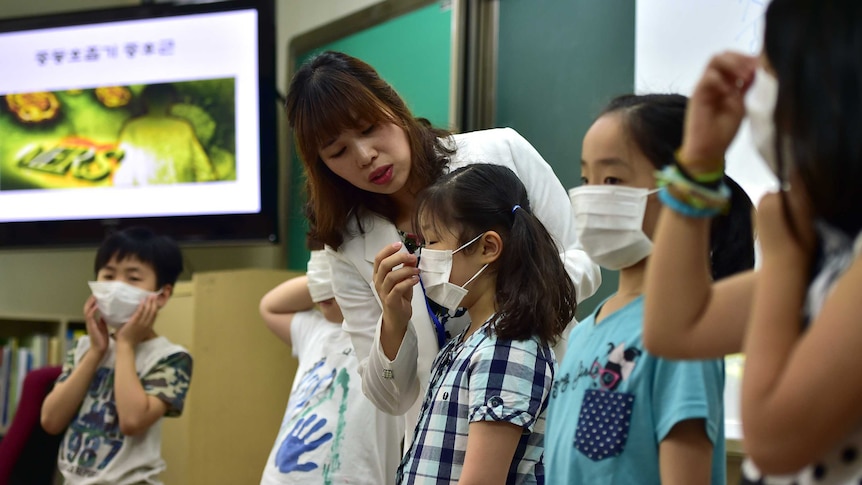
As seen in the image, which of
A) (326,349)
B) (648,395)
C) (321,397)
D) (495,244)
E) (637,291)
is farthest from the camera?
(326,349)

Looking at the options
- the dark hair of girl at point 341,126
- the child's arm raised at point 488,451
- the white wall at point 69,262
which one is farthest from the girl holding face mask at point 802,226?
the white wall at point 69,262

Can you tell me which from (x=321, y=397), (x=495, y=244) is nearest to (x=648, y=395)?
(x=495, y=244)

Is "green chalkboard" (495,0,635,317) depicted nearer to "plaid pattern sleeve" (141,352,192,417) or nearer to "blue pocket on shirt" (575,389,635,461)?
"plaid pattern sleeve" (141,352,192,417)

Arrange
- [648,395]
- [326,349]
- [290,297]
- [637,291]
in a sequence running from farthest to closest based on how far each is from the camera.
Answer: [290,297]
[326,349]
[637,291]
[648,395]

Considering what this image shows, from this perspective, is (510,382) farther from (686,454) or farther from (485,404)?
(686,454)

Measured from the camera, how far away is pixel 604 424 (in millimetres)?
1065

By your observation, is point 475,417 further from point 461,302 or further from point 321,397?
point 321,397

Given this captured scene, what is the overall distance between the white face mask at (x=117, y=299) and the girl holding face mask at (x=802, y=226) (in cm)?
208

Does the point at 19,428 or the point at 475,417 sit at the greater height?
the point at 475,417

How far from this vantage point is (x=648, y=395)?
1.05 m

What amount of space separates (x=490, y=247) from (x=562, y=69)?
1.39 meters

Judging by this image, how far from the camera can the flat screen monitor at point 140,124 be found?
3426 mm

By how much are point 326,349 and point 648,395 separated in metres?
1.34

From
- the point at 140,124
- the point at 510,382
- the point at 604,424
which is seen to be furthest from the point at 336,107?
the point at 140,124
